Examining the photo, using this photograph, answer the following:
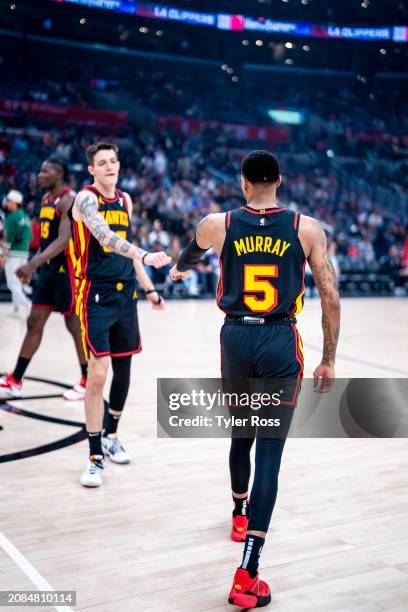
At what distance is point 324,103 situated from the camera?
29469 mm

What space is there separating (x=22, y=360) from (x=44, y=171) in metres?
1.53

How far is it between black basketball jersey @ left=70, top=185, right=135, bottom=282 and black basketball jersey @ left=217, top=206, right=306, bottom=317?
1.39m

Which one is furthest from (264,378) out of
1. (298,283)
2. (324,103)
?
(324,103)

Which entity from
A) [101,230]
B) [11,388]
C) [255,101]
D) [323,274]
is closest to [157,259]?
[101,230]

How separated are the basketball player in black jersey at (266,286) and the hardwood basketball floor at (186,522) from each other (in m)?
0.35

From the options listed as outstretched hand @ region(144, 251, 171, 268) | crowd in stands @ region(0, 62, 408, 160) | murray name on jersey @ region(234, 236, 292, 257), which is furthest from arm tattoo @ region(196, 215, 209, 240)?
crowd in stands @ region(0, 62, 408, 160)

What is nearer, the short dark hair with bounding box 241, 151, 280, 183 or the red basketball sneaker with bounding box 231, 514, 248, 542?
the short dark hair with bounding box 241, 151, 280, 183

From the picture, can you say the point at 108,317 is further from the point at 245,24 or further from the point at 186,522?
the point at 245,24

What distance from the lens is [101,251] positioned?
3869 millimetres

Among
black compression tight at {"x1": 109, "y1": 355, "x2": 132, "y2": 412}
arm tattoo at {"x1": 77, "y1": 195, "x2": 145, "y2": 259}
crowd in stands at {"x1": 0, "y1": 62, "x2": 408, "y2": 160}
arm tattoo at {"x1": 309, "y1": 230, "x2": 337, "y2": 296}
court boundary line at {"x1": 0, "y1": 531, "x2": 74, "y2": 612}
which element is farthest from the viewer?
crowd in stands at {"x1": 0, "y1": 62, "x2": 408, "y2": 160}

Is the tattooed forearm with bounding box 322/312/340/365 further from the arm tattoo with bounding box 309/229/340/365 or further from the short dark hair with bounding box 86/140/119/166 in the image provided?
the short dark hair with bounding box 86/140/119/166

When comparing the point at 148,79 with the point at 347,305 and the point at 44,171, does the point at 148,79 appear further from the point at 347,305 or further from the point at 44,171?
the point at 44,171

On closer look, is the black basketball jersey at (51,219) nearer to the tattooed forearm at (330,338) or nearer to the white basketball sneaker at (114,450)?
the white basketball sneaker at (114,450)

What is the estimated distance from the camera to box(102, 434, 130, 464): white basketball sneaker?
4098mm
